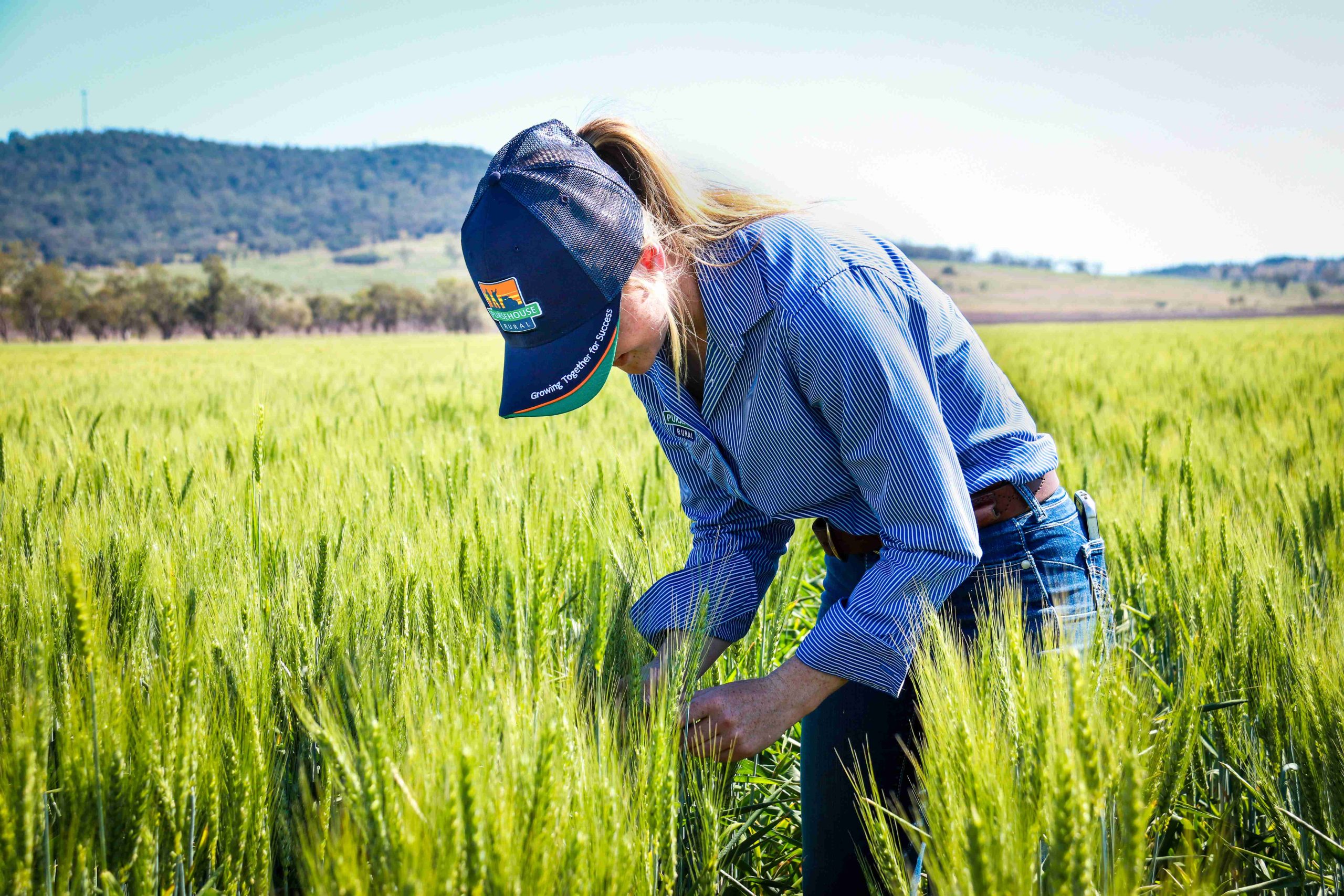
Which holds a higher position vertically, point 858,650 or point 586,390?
point 586,390

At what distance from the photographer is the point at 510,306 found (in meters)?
1.17

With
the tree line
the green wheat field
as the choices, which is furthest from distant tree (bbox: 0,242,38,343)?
the green wheat field

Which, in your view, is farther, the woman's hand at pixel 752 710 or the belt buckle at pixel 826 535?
the belt buckle at pixel 826 535

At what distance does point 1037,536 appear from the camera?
131 centimetres

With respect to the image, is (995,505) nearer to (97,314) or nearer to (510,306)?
(510,306)

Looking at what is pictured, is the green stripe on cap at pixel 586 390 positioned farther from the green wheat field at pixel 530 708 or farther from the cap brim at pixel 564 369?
the green wheat field at pixel 530 708

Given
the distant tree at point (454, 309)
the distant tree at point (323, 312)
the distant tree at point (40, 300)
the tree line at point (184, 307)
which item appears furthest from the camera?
the distant tree at point (454, 309)

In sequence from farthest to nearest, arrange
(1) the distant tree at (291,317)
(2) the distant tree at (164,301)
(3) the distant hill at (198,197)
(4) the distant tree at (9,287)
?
(3) the distant hill at (198,197)
(1) the distant tree at (291,317)
(2) the distant tree at (164,301)
(4) the distant tree at (9,287)

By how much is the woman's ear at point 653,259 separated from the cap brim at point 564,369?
0.36 ft

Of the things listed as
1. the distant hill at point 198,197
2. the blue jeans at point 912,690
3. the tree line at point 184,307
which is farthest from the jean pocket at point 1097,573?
the distant hill at point 198,197

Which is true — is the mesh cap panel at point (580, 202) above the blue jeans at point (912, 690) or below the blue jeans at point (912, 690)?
above

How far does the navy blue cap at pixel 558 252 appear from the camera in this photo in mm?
1095

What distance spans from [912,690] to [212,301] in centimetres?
7033

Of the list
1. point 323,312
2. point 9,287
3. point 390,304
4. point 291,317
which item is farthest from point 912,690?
point 390,304
